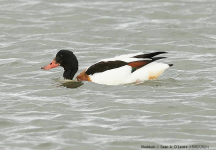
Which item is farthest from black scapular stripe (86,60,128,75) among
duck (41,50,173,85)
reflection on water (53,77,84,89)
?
reflection on water (53,77,84,89)

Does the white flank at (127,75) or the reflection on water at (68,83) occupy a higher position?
the white flank at (127,75)

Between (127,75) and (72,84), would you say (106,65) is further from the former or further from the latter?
(72,84)

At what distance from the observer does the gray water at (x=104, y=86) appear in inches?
312

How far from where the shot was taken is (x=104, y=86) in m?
11.2

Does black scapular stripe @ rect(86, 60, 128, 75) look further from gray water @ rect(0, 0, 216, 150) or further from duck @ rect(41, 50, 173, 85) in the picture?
gray water @ rect(0, 0, 216, 150)

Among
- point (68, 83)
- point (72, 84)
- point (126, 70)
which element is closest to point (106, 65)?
point (126, 70)

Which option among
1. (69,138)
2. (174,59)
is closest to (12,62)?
(174,59)

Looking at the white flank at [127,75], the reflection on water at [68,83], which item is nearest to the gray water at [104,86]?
the reflection on water at [68,83]

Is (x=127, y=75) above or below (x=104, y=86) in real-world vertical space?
above

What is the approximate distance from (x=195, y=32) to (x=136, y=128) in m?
8.77

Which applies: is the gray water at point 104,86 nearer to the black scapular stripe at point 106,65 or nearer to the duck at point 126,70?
the duck at point 126,70

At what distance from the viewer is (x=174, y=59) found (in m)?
13.7

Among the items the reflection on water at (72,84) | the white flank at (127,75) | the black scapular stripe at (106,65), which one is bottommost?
the reflection on water at (72,84)

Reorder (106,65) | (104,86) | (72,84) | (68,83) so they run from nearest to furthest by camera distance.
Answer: (104,86)
(106,65)
(72,84)
(68,83)
